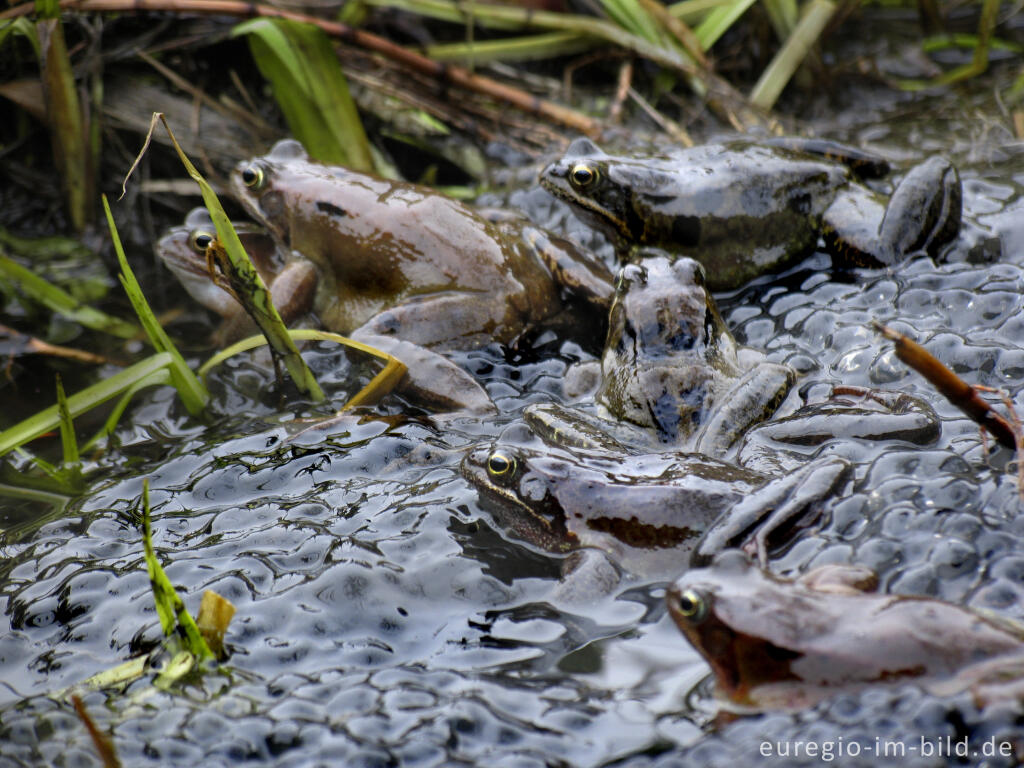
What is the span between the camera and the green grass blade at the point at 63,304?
3.63m

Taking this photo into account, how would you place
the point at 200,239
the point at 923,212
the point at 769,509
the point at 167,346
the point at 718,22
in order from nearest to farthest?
1. the point at 769,509
2. the point at 167,346
3. the point at 923,212
4. the point at 200,239
5. the point at 718,22

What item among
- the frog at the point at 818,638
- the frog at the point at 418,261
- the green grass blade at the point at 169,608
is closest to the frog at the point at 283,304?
the frog at the point at 418,261

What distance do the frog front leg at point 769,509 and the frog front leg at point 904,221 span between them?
138 centimetres

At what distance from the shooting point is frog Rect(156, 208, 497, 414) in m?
3.22

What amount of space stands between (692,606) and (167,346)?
2.03 meters

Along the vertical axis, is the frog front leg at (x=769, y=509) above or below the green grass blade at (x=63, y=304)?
below

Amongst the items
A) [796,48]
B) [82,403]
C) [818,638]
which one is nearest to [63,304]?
[82,403]

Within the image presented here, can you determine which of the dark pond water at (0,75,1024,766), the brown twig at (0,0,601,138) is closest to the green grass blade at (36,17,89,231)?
the brown twig at (0,0,601,138)

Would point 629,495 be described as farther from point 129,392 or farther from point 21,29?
point 21,29

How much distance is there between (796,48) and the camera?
16.1 ft

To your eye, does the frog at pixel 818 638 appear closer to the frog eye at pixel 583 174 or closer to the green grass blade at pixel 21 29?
the frog eye at pixel 583 174

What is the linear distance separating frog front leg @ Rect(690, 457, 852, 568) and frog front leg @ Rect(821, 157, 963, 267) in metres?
1.38

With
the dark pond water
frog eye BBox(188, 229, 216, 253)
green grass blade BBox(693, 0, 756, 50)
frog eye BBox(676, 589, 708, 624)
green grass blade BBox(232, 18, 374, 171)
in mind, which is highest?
green grass blade BBox(693, 0, 756, 50)

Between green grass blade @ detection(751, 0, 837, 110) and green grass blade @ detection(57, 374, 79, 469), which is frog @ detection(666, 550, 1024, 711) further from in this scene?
green grass blade @ detection(751, 0, 837, 110)
